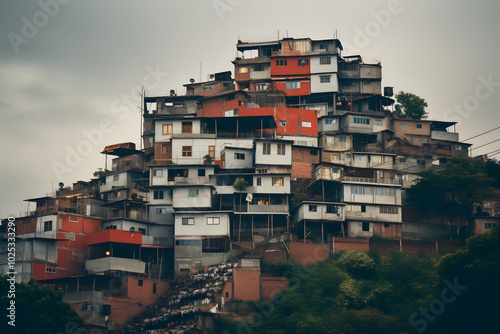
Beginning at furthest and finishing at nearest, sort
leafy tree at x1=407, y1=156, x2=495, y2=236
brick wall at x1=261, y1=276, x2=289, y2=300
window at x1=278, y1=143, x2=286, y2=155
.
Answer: window at x1=278, y1=143, x2=286, y2=155, leafy tree at x1=407, y1=156, x2=495, y2=236, brick wall at x1=261, y1=276, x2=289, y2=300

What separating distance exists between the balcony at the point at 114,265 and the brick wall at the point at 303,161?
1945 centimetres

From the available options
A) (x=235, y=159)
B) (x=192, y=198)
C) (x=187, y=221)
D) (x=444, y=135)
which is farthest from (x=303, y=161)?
(x=444, y=135)

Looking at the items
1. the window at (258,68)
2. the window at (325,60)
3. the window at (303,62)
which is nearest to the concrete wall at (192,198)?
the window at (258,68)

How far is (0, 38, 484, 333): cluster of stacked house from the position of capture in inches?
2569

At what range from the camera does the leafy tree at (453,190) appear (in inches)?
2776

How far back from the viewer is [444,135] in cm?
8569

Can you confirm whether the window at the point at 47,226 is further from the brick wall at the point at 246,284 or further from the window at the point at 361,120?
the window at the point at 361,120

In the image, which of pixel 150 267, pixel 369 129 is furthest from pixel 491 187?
pixel 150 267

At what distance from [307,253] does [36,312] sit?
991 inches

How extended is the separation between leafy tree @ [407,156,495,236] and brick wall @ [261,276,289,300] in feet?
69.1

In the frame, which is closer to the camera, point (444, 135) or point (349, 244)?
point (349, 244)

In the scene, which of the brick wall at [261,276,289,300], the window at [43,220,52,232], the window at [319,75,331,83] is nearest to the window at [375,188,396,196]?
the brick wall at [261,276,289,300]

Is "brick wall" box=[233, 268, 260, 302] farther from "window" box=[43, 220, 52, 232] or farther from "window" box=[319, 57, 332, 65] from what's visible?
"window" box=[319, 57, 332, 65]

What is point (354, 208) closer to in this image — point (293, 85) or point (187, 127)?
point (187, 127)
